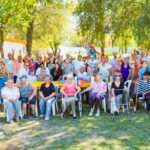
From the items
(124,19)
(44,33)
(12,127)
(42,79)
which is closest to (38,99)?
(42,79)

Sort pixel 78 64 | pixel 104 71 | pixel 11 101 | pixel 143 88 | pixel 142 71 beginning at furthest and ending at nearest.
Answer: pixel 78 64 → pixel 104 71 → pixel 142 71 → pixel 143 88 → pixel 11 101

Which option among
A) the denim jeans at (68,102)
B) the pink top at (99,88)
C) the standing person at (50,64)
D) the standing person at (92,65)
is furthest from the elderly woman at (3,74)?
the pink top at (99,88)

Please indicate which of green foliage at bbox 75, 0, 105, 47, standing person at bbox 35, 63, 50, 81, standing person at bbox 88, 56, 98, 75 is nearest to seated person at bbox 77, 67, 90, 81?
standing person at bbox 88, 56, 98, 75

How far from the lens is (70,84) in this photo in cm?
1296

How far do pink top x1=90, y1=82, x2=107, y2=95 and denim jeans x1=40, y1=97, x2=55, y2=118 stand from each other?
1.16m

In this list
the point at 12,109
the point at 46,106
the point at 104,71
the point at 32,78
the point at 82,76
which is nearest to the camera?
the point at 12,109

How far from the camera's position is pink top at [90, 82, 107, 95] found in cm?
1309

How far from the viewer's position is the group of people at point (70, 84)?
500 inches

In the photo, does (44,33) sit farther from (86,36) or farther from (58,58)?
(58,58)

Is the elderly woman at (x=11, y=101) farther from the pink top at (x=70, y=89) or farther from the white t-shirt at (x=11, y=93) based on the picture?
the pink top at (x=70, y=89)

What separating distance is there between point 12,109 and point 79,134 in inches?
94.7

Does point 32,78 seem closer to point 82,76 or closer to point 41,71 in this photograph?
point 41,71

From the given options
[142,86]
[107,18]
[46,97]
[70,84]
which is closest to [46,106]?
[46,97]

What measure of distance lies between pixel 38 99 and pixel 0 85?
48.2 inches
